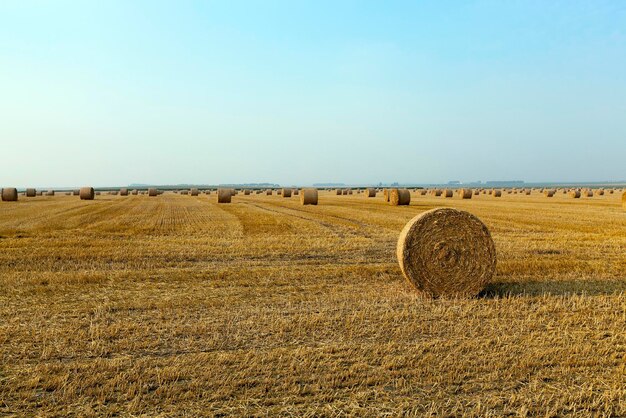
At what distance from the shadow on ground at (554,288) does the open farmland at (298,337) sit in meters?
0.05

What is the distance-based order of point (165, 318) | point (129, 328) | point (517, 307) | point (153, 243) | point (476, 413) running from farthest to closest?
point (153, 243), point (517, 307), point (165, 318), point (129, 328), point (476, 413)

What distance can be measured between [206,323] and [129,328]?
101 cm

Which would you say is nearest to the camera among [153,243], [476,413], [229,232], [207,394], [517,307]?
[476,413]

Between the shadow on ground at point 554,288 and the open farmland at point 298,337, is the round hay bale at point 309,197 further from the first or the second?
the shadow on ground at point 554,288

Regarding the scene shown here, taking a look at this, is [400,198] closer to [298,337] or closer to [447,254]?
[447,254]

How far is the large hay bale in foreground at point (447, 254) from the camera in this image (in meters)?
9.46

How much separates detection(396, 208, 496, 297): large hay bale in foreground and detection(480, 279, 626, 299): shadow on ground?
470mm

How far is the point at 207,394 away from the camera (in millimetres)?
4941

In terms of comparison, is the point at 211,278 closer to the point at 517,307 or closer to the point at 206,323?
the point at 206,323

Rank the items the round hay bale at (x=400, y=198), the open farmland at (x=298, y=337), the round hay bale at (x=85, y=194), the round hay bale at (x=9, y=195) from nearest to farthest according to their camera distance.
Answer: the open farmland at (x=298, y=337), the round hay bale at (x=400, y=198), the round hay bale at (x=9, y=195), the round hay bale at (x=85, y=194)

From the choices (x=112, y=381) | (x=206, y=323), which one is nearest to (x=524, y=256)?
(x=206, y=323)

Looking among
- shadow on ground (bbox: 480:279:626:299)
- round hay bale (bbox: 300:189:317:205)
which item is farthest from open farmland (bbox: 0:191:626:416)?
round hay bale (bbox: 300:189:317:205)

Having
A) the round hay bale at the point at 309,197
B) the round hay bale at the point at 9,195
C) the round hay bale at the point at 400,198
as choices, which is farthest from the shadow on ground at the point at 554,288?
the round hay bale at the point at 9,195

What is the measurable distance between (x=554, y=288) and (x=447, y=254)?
2.09m
